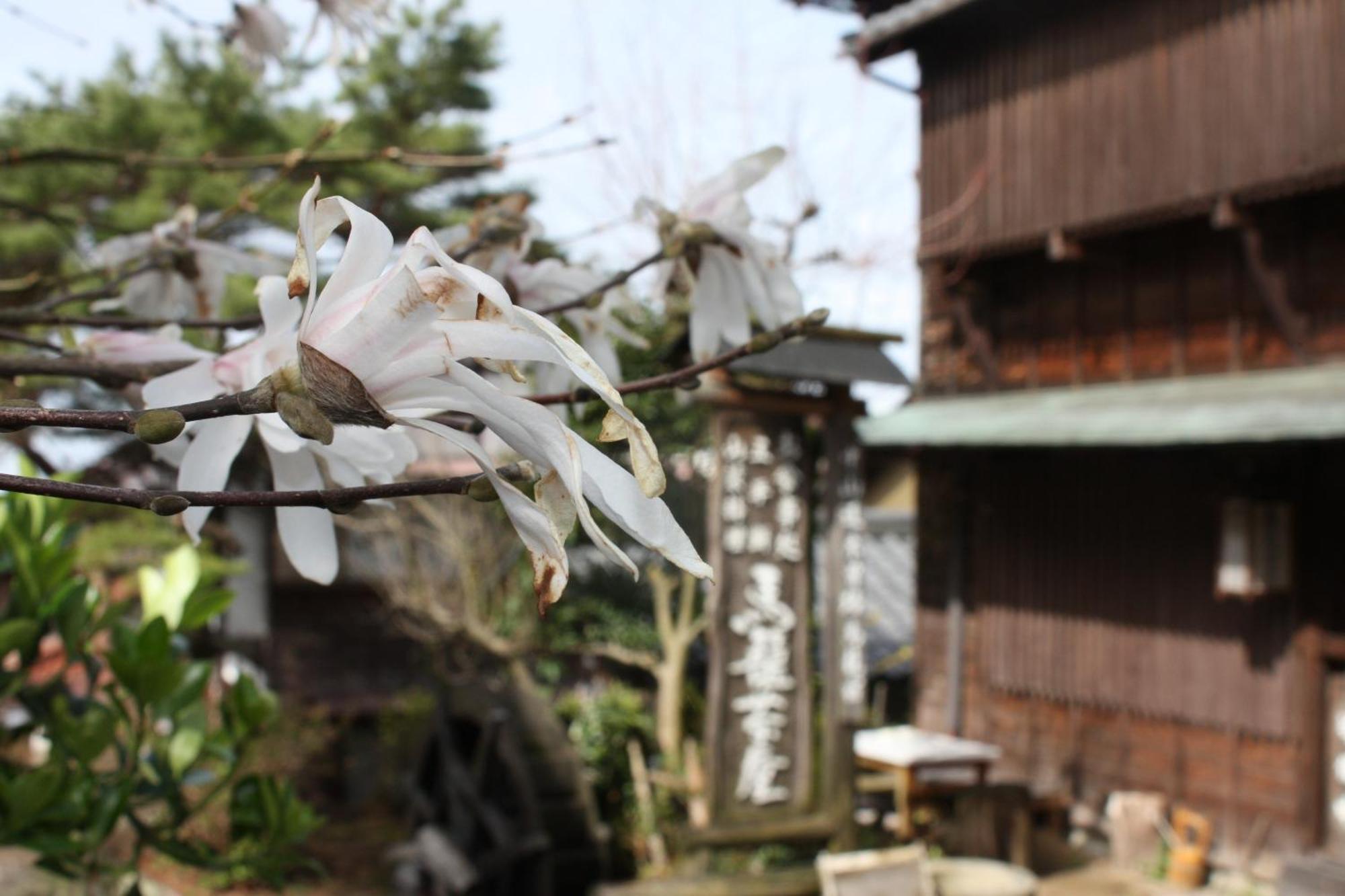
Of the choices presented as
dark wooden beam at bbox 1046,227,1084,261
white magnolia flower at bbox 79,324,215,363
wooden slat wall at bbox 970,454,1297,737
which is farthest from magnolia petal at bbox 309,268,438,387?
dark wooden beam at bbox 1046,227,1084,261

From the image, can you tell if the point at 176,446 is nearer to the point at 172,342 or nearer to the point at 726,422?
the point at 172,342

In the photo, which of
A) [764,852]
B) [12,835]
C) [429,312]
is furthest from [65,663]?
[764,852]

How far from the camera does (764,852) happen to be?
5.53m

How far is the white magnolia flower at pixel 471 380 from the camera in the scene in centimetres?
56

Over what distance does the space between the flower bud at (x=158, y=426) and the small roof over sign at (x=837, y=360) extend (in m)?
3.98

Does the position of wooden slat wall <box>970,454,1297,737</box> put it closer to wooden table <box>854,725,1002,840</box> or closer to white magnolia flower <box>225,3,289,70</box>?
wooden table <box>854,725,1002,840</box>

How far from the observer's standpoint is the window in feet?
19.3

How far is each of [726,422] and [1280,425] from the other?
2564 mm

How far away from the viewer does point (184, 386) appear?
33.4 inches

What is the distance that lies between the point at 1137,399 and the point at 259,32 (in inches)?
234

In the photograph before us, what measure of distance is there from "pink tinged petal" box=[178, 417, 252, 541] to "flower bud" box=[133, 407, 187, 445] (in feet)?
0.83

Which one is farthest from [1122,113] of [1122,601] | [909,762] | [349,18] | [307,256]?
[307,256]

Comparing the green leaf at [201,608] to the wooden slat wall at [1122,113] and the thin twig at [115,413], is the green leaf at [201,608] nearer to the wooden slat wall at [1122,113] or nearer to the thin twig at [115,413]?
the thin twig at [115,413]

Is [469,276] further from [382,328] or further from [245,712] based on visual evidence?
[245,712]
